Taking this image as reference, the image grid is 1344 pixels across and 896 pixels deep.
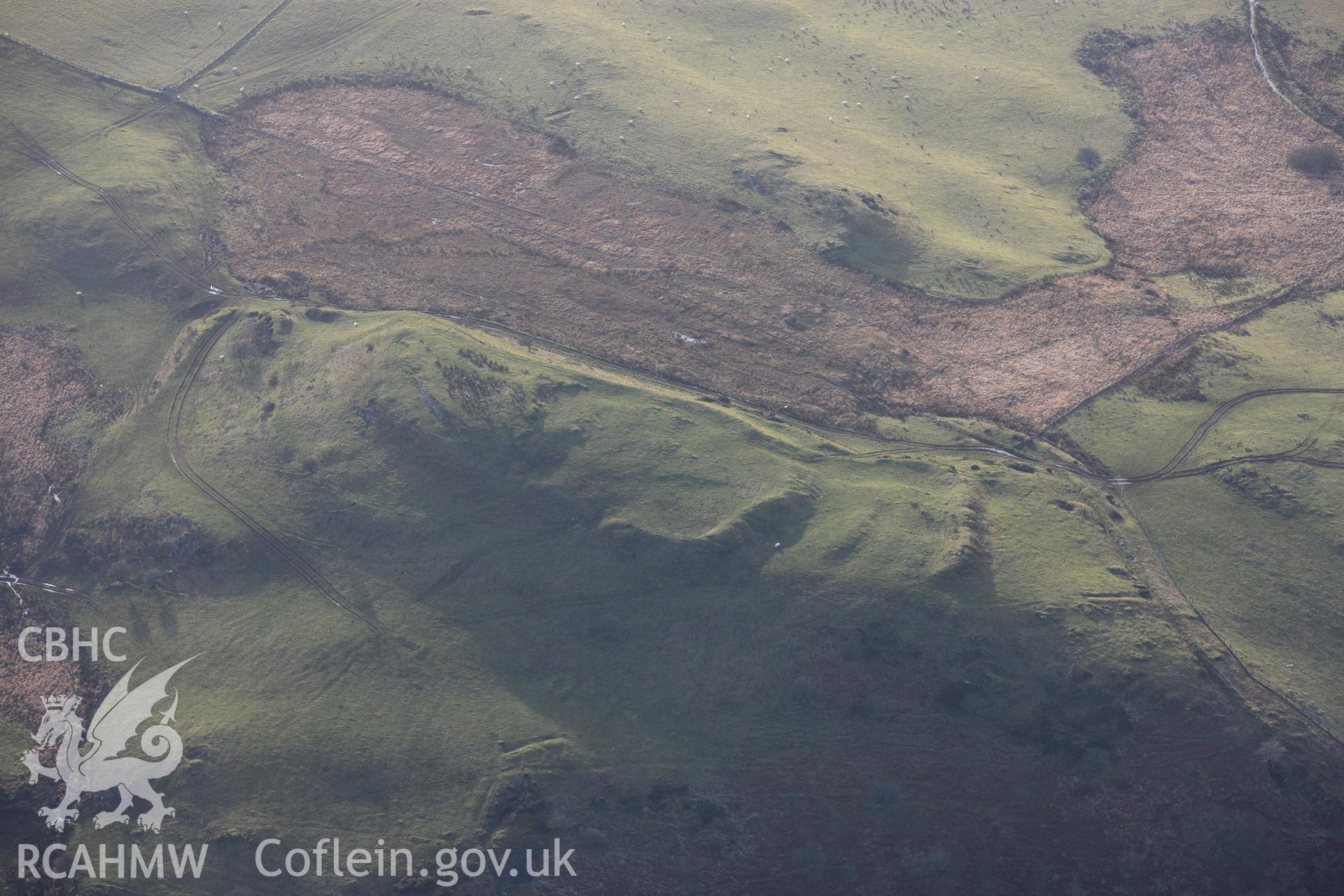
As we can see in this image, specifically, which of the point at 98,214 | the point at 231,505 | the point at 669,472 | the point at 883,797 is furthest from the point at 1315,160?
the point at 98,214

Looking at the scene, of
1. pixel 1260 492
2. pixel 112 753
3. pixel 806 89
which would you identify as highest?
pixel 806 89

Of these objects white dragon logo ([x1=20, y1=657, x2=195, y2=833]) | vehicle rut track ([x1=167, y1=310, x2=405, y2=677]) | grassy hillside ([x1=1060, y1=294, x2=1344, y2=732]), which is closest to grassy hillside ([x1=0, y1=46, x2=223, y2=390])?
vehicle rut track ([x1=167, y1=310, x2=405, y2=677])

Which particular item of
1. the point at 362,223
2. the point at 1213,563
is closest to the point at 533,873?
the point at 1213,563

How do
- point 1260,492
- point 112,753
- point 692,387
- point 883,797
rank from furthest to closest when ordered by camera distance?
point 692,387, point 1260,492, point 112,753, point 883,797

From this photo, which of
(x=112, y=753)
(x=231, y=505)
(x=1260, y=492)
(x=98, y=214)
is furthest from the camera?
(x=98, y=214)

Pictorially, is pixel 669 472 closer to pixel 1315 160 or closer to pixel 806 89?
pixel 806 89

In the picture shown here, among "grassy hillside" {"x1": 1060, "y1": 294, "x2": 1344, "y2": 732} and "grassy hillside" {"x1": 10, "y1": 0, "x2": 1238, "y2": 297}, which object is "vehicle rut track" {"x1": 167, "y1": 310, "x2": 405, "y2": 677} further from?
"grassy hillside" {"x1": 1060, "y1": 294, "x2": 1344, "y2": 732}

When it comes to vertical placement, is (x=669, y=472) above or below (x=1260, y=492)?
below
